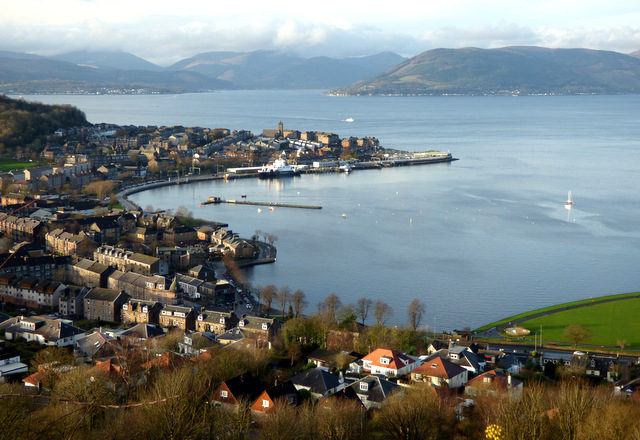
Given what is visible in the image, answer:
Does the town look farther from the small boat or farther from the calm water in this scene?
the small boat

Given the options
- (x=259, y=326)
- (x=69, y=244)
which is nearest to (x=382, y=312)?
(x=259, y=326)

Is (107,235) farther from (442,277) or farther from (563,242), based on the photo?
(563,242)

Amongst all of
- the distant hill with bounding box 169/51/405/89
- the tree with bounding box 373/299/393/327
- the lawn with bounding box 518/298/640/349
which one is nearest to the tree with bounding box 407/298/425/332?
the tree with bounding box 373/299/393/327

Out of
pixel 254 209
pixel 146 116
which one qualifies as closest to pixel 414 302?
pixel 254 209

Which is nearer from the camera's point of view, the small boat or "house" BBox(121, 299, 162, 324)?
"house" BBox(121, 299, 162, 324)

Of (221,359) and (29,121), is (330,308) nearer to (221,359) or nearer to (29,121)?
(221,359)

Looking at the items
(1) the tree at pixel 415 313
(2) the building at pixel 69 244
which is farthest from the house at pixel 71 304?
(1) the tree at pixel 415 313

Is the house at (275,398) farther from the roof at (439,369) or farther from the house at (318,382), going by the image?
the roof at (439,369)
